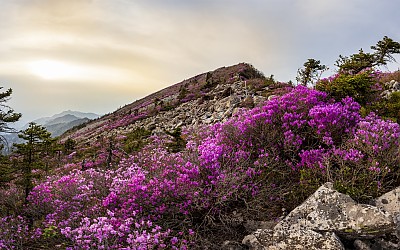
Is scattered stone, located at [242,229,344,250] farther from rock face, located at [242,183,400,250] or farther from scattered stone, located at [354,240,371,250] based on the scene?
scattered stone, located at [354,240,371,250]

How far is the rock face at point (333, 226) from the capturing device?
163 inches

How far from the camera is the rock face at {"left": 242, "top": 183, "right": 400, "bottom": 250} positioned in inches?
163

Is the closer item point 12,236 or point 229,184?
point 229,184

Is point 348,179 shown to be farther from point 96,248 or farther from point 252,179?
point 96,248

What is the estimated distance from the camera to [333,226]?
4355mm

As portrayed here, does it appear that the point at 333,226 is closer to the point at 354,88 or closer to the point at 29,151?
the point at 354,88

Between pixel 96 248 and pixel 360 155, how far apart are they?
15.6 ft

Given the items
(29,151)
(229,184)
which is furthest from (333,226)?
(29,151)

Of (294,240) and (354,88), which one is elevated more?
(354,88)

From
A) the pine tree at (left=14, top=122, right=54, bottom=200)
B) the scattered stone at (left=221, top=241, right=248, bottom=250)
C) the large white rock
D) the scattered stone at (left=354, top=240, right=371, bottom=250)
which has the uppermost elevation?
the pine tree at (left=14, top=122, right=54, bottom=200)

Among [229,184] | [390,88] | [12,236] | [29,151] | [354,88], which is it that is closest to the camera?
[229,184]

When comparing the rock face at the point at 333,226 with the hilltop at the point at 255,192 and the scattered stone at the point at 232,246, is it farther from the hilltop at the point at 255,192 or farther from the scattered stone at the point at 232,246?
the scattered stone at the point at 232,246

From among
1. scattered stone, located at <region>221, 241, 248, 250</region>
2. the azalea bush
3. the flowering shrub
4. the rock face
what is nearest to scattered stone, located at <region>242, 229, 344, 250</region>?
the rock face

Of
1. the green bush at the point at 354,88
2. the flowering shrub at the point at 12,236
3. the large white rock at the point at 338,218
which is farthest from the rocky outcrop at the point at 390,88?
the flowering shrub at the point at 12,236
